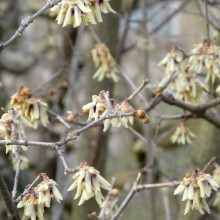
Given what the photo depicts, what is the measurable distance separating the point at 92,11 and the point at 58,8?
10cm

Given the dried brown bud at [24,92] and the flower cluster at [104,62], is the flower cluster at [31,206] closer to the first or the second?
the dried brown bud at [24,92]

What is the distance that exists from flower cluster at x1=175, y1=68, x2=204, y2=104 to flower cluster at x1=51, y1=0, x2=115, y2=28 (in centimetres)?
78


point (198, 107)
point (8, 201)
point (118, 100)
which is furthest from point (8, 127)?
point (118, 100)

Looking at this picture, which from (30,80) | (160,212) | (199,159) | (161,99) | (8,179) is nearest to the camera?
(161,99)

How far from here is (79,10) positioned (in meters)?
1.68

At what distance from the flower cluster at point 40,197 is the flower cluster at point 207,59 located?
0.88 m

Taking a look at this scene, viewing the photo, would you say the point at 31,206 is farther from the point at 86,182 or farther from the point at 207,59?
the point at 207,59

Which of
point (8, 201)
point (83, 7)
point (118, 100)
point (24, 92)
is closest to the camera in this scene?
point (83, 7)

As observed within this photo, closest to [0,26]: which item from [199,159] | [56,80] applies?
[56,80]

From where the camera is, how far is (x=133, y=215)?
18.4ft

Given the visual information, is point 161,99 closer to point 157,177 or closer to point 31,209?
point 31,209

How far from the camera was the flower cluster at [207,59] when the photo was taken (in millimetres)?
2322

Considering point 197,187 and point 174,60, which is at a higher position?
point 174,60

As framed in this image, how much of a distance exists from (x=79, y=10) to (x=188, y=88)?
88cm
